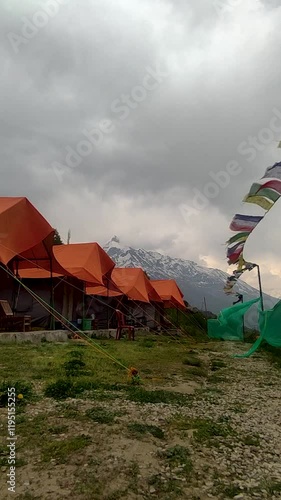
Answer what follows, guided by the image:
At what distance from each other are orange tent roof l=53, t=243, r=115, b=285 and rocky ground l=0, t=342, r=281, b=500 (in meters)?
12.4

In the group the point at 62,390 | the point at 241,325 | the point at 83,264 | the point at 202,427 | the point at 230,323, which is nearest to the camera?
the point at 202,427

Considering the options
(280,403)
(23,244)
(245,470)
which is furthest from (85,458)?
(23,244)

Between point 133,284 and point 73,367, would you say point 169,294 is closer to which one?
point 133,284

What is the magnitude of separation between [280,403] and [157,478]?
4.30 m

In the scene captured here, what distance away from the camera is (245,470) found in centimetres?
370

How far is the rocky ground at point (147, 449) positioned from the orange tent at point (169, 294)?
26274 millimetres

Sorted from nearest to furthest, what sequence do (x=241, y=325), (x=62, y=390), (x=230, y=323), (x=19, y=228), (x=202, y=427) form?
(x=202, y=427) → (x=62, y=390) → (x=19, y=228) → (x=241, y=325) → (x=230, y=323)

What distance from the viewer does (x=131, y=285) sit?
25250mm

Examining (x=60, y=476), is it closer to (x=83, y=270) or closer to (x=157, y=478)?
(x=157, y=478)

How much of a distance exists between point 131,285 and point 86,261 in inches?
268

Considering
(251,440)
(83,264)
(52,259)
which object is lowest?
(251,440)

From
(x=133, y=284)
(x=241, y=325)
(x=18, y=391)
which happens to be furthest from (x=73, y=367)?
(x=133, y=284)

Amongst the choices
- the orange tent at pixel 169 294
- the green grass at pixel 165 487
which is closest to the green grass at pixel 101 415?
the green grass at pixel 165 487

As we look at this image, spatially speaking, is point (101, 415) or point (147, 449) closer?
point (147, 449)
